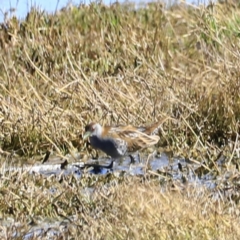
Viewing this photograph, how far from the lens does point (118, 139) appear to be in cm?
794

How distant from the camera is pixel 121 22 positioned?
1182cm

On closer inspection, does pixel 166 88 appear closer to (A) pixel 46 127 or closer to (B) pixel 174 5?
(A) pixel 46 127

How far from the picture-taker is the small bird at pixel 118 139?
26.0 feet

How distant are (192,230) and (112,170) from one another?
2.55 metres

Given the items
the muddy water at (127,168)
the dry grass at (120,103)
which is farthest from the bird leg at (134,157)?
the dry grass at (120,103)

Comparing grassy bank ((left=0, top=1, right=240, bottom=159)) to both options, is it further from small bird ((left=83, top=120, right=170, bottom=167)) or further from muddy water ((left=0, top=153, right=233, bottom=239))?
small bird ((left=83, top=120, right=170, bottom=167))

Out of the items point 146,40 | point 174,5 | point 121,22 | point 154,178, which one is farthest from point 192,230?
point 174,5

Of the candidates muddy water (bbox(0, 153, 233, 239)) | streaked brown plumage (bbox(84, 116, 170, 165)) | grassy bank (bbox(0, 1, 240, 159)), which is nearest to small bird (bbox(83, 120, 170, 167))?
streaked brown plumage (bbox(84, 116, 170, 165))

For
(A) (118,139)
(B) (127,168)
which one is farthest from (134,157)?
(A) (118,139)

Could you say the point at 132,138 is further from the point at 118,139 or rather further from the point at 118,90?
the point at 118,90

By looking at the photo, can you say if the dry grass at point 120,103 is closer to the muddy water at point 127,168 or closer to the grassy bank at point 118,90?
the grassy bank at point 118,90

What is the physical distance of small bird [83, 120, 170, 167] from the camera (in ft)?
26.0

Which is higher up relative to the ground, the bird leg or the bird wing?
the bird wing

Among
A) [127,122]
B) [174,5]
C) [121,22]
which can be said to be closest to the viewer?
[127,122]
